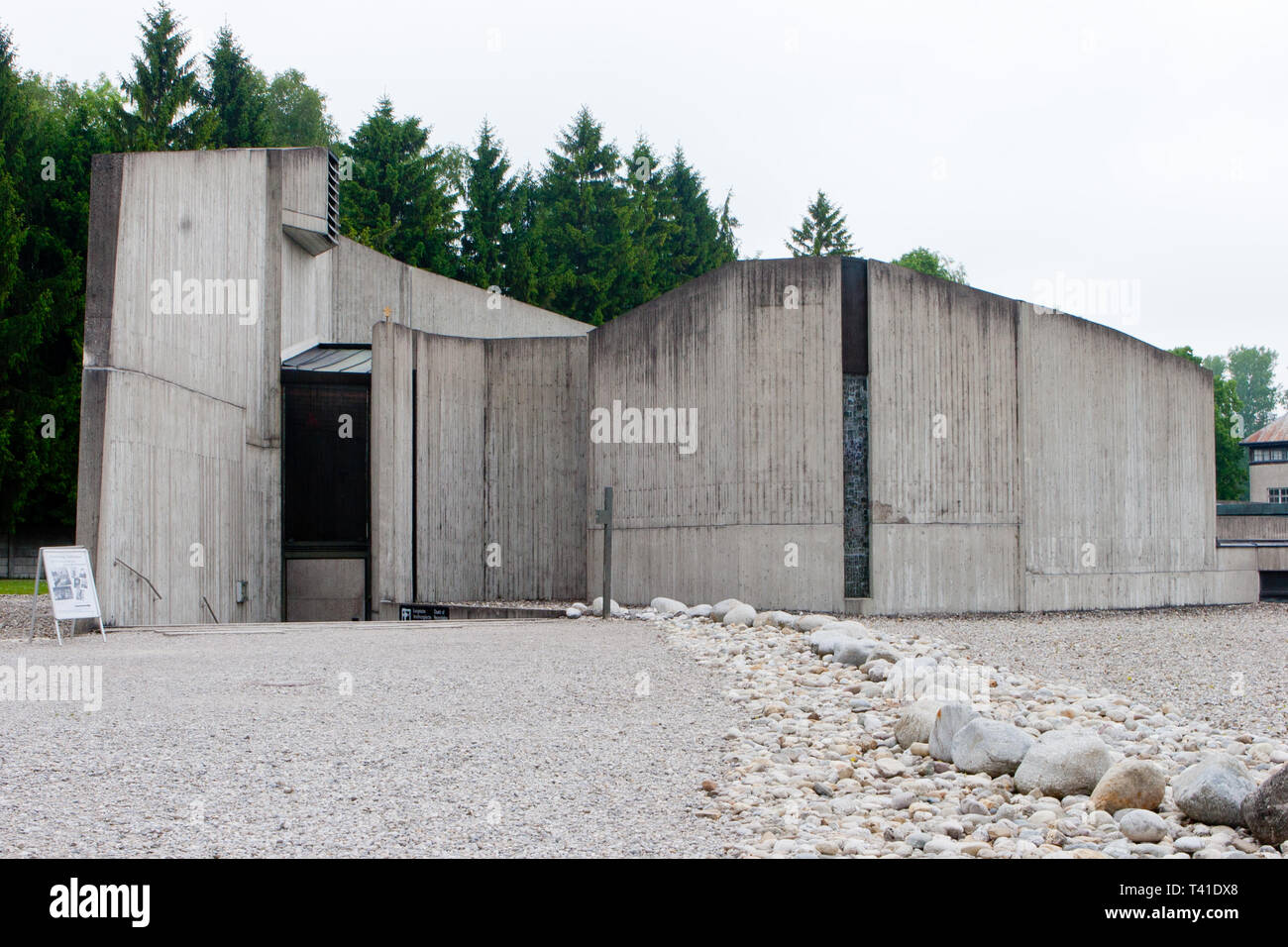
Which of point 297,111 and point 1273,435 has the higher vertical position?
point 297,111

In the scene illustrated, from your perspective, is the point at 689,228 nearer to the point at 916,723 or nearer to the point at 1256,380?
the point at 916,723

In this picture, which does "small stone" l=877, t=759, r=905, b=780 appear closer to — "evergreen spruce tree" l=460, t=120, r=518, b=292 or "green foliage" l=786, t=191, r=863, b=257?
"evergreen spruce tree" l=460, t=120, r=518, b=292

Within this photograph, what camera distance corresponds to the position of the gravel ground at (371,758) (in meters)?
4.41

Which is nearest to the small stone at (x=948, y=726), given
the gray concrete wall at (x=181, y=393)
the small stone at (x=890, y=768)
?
the small stone at (x=890, y=768)

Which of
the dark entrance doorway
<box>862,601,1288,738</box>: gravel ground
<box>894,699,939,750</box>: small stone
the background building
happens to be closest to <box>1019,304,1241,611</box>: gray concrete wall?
<box>862,601,1288,738</box>: gravel ground

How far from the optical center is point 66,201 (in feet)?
100.0

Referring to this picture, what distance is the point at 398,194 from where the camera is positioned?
120 feet

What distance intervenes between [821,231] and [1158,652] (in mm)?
43149

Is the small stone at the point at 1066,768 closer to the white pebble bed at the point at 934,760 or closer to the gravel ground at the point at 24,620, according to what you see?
the white pebble bed at the point at 934,760

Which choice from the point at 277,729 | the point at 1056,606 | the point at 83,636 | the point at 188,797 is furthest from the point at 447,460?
the point at 188,797

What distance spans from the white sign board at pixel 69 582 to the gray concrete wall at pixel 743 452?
689 cm

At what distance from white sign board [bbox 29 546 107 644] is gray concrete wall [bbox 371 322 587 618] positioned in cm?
562

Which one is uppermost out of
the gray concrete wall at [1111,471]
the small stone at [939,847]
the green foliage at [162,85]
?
the green foliage at [162,85]

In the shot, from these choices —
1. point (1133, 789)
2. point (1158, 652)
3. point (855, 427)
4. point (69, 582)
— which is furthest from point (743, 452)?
point (1133, 789)
